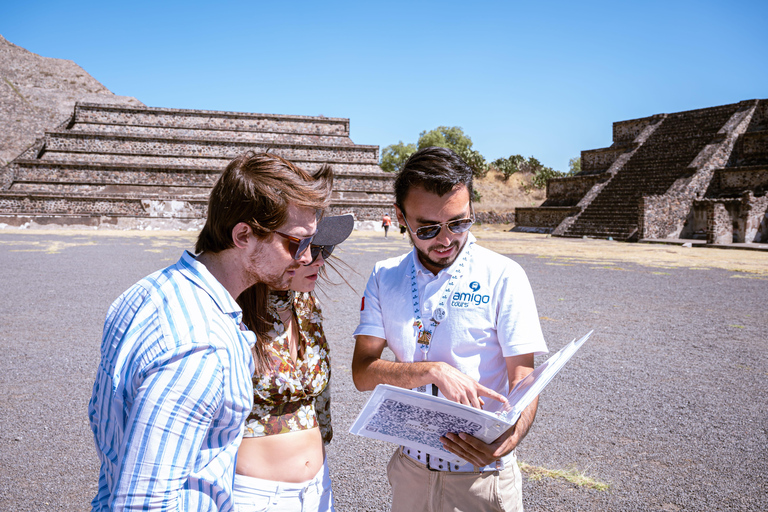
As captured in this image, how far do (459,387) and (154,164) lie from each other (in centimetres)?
3104

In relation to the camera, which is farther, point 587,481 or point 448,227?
point 587,481

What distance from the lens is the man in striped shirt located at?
0.98 m

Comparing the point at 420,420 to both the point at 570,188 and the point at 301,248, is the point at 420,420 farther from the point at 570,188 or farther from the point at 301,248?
the point at 570,188

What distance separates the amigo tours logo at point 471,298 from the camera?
5.37 ft

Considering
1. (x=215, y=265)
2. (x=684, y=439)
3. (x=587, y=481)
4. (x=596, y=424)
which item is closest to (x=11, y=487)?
(x=215, y=265)

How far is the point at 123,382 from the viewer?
1062 millimetres

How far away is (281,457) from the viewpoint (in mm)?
1598

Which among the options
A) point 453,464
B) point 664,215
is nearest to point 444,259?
point 453,464

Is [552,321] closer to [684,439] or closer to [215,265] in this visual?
[684,439]

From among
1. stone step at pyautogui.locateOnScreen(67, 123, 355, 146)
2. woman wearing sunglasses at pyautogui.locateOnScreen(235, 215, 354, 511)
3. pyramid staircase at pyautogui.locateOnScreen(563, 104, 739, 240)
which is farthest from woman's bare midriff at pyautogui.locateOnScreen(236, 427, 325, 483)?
stone step at pyautogui.locateOnScreen(67, 123, 355, 146)

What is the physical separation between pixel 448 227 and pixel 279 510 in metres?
1.02

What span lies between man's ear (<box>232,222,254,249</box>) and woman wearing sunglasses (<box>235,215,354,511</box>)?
323mm

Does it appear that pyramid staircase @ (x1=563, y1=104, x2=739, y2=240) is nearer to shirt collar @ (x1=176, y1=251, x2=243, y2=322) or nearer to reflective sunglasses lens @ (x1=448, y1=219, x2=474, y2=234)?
reflective sunglasses lens @ (x1=448, y1=219, x2=474, y2=234)

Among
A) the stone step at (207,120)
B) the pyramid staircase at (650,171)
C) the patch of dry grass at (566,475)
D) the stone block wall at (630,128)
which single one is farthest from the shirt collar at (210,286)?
the stone block wall at (630,128)
